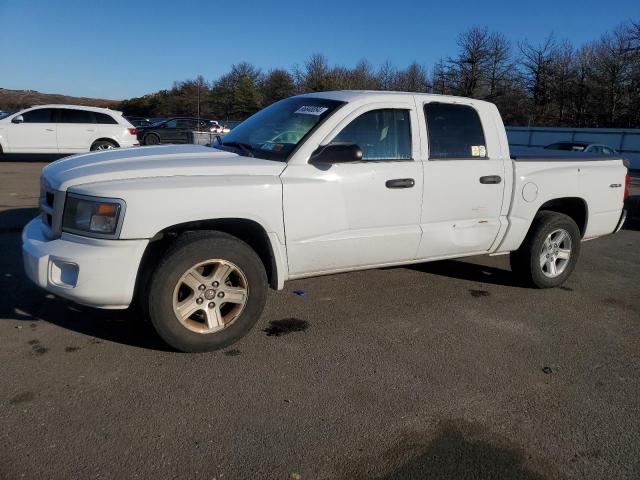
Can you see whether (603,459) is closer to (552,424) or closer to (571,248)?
(552,424)

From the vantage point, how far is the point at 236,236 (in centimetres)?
391

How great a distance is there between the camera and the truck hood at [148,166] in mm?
3367

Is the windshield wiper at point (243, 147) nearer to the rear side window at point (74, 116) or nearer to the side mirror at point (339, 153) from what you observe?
the side mirror at point (339, 153)

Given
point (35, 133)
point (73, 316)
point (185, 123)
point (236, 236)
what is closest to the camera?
point (236, 236)

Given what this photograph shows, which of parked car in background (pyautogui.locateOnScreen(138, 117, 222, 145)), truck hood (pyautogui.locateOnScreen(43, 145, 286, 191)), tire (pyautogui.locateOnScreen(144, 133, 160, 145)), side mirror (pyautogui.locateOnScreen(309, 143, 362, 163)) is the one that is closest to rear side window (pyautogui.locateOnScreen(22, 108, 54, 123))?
parked car in background (pyautogui.locateOnScreen(138, 117, 222, 145))

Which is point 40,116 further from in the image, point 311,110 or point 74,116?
point 311,110

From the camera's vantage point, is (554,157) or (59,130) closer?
(554,157)

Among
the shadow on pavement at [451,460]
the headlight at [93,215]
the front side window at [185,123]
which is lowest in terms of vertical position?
the shadow on pavement at [451,460]

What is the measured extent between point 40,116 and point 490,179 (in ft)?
48.3

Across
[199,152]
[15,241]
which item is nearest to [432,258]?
[199,152]

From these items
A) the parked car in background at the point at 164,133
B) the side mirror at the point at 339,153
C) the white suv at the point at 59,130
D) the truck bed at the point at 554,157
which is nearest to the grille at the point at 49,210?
the side mirror at the point at 339,153

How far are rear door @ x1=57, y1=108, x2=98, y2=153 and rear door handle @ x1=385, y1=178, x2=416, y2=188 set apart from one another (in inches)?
537

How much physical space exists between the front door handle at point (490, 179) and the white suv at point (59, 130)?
13106 millimetres

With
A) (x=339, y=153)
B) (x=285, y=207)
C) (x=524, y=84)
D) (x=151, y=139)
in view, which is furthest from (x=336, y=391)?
(x=524, y=84)
